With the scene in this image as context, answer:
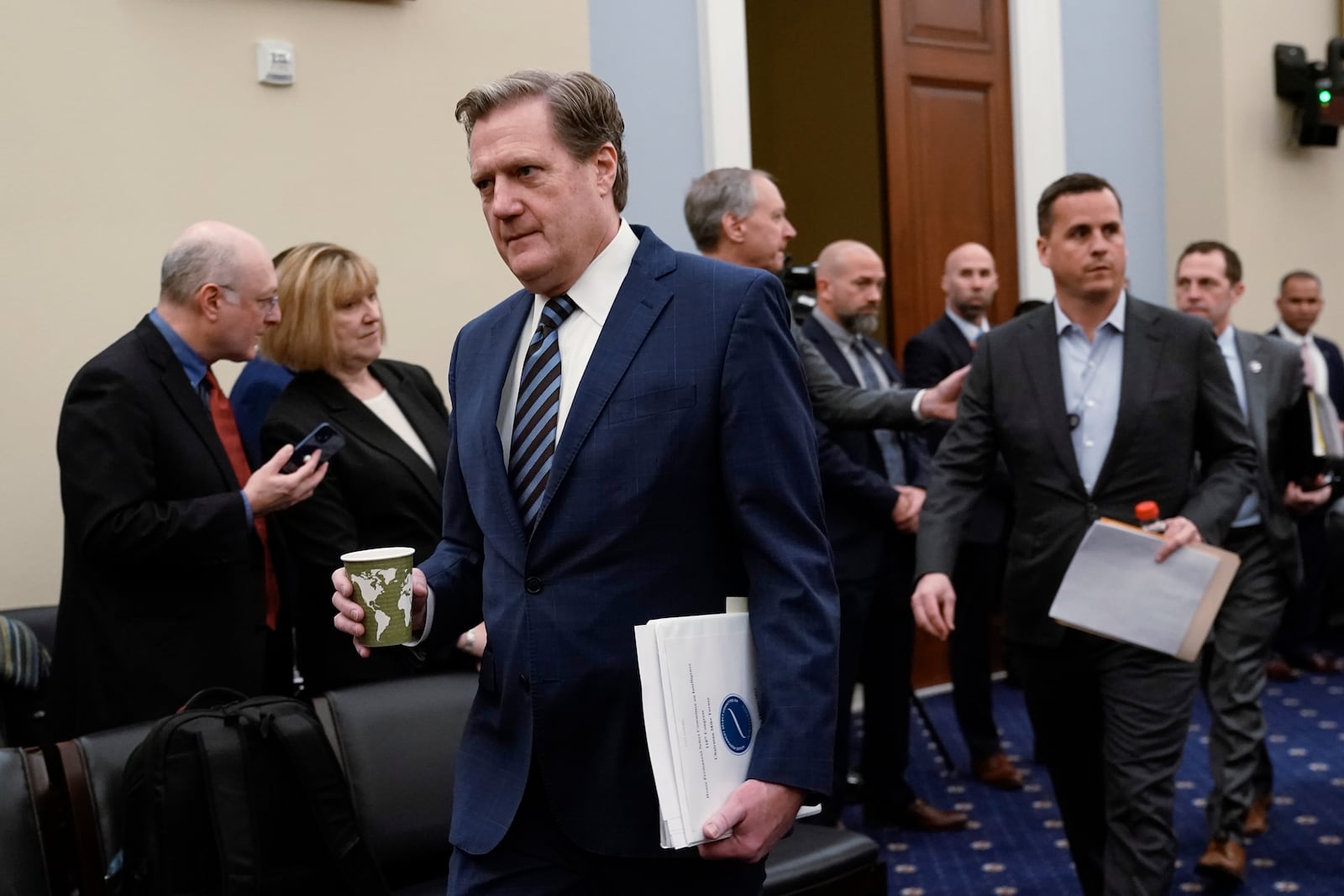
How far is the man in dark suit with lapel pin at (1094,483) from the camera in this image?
10.0 feet

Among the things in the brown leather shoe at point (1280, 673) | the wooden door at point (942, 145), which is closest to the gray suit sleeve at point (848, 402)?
the wooden door at point (942, 145)

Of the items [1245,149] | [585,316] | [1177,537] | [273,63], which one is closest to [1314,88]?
[1245,149]

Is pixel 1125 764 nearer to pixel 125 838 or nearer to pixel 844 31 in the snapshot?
pixel 125 838

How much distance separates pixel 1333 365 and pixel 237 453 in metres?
5.68

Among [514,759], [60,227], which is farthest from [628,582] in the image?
[60,227]

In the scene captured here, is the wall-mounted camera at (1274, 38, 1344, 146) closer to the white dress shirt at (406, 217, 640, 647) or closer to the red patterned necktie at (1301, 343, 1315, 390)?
the red patterned necktie at (1301, 343, 1315, 390)

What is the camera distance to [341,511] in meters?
3.41

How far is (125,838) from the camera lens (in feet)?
8.00

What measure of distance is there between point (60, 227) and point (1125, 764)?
3.08m

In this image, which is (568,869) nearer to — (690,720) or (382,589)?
(690,720)

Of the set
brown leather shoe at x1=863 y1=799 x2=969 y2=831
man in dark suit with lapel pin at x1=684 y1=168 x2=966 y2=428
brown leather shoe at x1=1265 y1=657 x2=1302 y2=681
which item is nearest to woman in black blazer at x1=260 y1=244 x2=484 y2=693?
man in dark suit with lapel pin at x1=684 y1=168 x2=966 y2=428

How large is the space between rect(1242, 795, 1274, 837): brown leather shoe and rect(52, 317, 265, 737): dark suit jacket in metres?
3.03

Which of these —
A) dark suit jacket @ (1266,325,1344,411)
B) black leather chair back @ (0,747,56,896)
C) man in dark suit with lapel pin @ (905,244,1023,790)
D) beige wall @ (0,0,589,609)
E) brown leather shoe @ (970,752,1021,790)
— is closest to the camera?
black leather chair back @ (0,747,56,896)

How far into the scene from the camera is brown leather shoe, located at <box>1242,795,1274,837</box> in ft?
14.3
